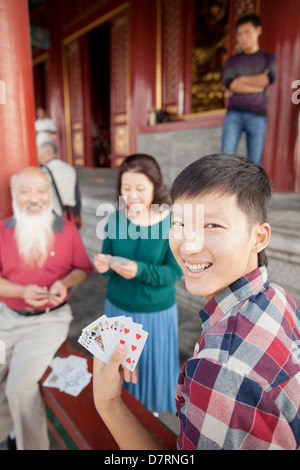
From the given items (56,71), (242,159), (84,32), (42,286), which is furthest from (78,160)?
(242,159)

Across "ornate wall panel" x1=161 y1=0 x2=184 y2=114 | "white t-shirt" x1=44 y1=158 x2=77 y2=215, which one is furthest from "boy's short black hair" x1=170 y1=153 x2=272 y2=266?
"ornate wall panel" x1=161 y1=0 x2=184 y2=114

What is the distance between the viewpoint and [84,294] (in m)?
3.40

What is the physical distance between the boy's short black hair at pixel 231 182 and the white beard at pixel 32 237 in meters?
1.17

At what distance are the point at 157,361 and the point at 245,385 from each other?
1.26 m

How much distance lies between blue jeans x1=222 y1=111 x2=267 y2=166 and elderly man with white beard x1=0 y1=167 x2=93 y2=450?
6.55 feet

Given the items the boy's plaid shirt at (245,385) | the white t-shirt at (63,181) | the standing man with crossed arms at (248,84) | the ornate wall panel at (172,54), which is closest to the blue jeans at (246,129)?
the standing man with crossed arms at (248,84)

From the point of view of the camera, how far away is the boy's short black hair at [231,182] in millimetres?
652

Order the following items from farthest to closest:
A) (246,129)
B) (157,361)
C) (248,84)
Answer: (246,129) → (248,84) → (157,361)

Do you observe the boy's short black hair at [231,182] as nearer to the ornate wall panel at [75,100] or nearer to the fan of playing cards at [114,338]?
the fan of playing cards at [114,338]

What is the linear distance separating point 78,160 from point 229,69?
6999mm

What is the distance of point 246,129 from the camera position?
2.99 m

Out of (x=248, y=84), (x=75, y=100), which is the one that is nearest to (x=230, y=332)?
(x=248, y=84)

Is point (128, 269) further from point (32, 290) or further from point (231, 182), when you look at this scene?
point (231, 182)
